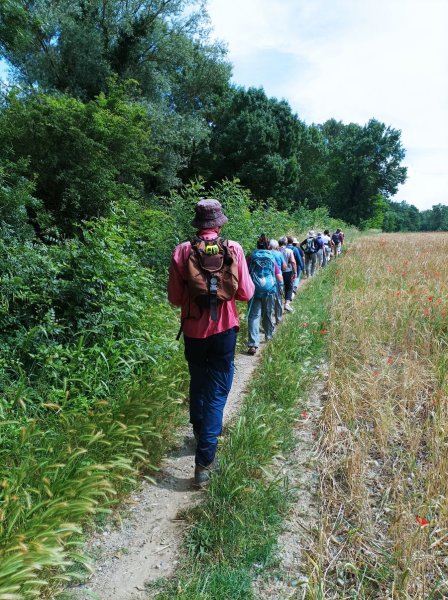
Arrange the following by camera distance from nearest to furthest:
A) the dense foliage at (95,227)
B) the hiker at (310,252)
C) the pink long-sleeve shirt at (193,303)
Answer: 1. the dense foliage at (95,227)
2. the pink long-sleeve shirt at (193,303)
3. the hiker at (310,252)

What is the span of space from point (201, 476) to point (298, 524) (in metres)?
0.80

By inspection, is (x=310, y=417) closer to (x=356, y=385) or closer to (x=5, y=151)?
(x=356, y=385)

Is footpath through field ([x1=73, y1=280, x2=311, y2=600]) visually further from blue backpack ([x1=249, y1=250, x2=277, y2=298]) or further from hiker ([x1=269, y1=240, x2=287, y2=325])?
hiker ([x1=269, y1=240, x2=287, y2=325])

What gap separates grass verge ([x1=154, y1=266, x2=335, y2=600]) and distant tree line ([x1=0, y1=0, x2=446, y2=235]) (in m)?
5.74

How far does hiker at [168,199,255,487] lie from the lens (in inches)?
113

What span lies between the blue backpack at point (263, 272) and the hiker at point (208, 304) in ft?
10.2

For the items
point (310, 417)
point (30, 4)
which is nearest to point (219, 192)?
point (310, 417)

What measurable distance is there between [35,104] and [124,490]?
35.5 ft

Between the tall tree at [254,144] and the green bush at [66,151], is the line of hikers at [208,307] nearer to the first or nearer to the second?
the green bush at [66,151]

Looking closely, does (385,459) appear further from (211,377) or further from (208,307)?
(208,307)

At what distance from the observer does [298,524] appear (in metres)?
2.64

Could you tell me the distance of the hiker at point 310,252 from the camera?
13406 mm

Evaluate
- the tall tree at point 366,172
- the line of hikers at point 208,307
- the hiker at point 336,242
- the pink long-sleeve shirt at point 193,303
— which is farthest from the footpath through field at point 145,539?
the tall tree at point 366,172

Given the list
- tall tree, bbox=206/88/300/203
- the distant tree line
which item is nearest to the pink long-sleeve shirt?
the distant tree line
